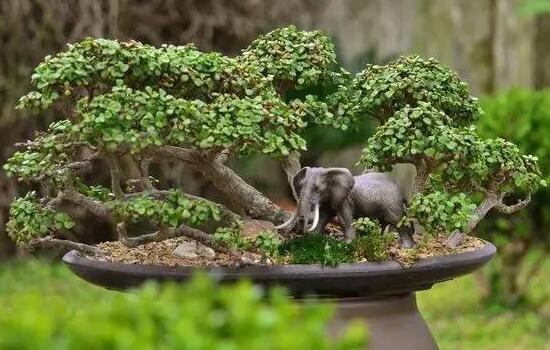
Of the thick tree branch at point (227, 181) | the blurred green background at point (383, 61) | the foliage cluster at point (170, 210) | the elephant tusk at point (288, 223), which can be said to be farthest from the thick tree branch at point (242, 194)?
the blurred green background at point (383, 61)

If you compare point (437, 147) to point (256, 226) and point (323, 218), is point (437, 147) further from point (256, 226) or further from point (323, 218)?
point (256, 226)

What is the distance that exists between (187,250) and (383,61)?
5992 mm

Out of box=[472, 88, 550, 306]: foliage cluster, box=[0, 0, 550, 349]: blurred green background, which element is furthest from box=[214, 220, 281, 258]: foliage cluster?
box=[472, 88, 550, 306]: foliage cluster

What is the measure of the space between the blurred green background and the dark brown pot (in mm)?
3178

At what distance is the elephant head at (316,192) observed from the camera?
2.92 m

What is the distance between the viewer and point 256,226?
302cm

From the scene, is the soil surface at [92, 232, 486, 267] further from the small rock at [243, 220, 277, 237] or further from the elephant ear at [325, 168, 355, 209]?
the elephant ear at [325, 168, 355, 209]

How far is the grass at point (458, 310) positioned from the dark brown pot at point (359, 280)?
9.33ft

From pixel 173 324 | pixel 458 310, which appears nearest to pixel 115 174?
pixel 173 324

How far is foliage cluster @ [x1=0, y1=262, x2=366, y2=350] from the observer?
4.33 ft

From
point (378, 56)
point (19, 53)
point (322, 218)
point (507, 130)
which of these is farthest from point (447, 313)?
point (322, 218)

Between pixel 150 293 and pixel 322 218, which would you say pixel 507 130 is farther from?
pixel 150 293

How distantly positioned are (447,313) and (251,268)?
4.68m

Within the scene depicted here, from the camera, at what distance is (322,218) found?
304cm
